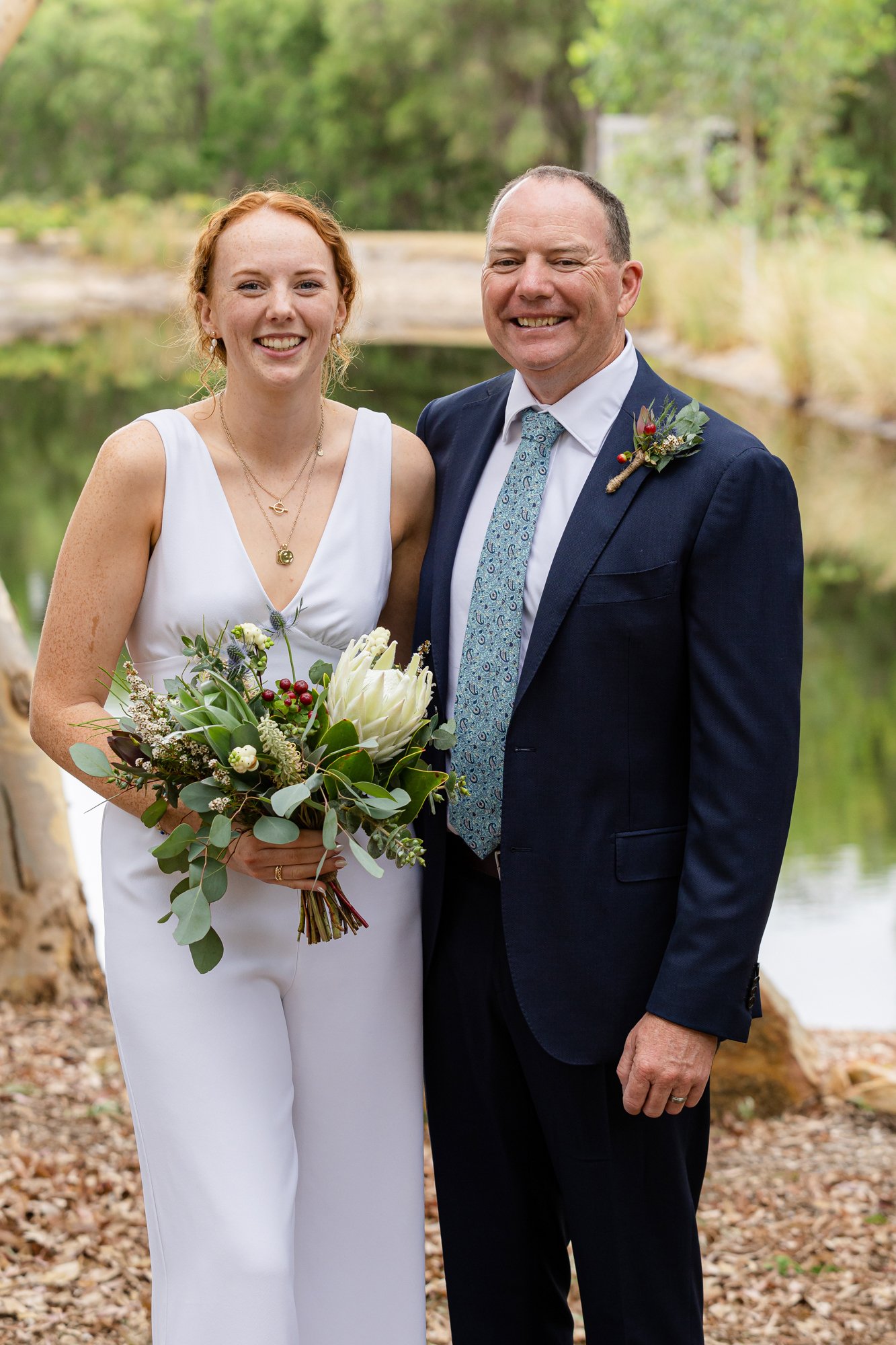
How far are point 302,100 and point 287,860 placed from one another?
57.1 meters

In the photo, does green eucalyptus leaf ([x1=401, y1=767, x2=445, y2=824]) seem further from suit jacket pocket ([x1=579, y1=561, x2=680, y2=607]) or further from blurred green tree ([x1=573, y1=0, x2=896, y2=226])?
blurred green tree ([x1=573, y1=0, x2=896, y2=226])

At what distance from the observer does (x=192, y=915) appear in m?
2.27

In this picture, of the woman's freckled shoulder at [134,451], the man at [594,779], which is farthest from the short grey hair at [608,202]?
the woman's freckled shoulder at [134,451]

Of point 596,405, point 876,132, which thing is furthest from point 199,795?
point 876,132

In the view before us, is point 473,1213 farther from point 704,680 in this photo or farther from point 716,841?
point 704,680

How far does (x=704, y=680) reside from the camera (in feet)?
7.83

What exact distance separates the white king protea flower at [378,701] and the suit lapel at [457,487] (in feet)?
1.10

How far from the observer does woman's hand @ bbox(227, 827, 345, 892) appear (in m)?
2.31

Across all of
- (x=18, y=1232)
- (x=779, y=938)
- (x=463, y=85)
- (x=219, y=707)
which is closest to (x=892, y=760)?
(x=779, y=938)

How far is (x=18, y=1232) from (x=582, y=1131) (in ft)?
5.27

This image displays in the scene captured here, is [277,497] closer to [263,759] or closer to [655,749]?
[263,759]

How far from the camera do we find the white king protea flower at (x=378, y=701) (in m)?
2.21

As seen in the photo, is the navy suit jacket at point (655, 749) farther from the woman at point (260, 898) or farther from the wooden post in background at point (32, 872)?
the wooden post in background at point (32, 872)

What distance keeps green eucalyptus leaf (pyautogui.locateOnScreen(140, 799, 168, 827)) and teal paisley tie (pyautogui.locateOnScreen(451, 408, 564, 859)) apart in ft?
1.79
